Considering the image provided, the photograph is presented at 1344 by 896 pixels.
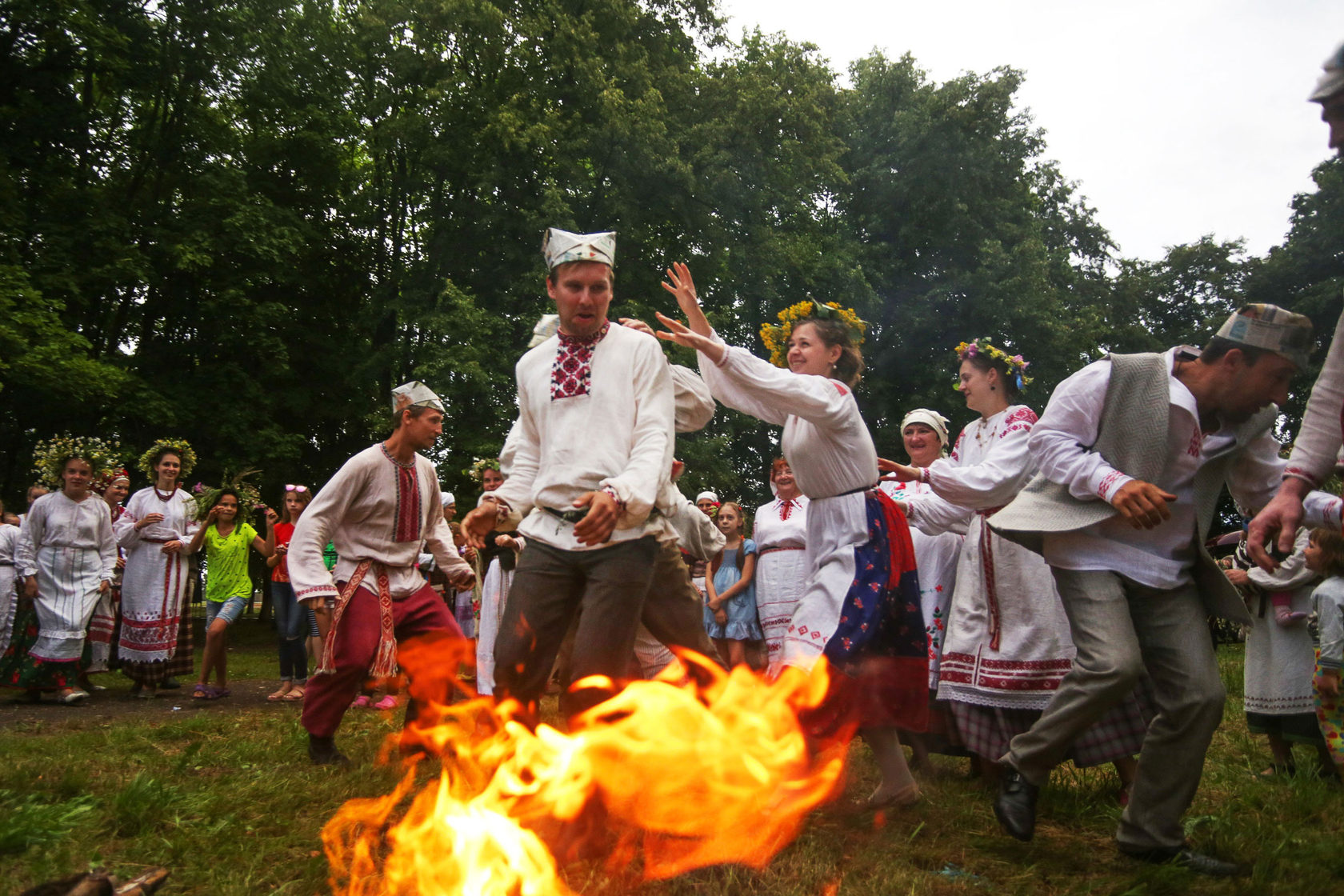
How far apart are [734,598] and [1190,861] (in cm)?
701

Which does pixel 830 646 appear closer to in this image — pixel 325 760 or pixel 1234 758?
pixel 325 760

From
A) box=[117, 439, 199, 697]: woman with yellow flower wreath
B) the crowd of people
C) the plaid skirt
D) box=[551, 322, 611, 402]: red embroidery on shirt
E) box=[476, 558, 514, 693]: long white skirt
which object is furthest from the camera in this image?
box=[117, 439, 199, 697]: woman with yellow flower wreath

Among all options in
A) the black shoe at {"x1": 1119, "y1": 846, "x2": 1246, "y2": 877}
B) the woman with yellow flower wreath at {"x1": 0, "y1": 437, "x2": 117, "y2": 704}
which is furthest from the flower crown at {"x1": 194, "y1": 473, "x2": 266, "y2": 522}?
the black shoe at {"x1": 1119, "y1": 846, "x2": 1246, "y2": 877}

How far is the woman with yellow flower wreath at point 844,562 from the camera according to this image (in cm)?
402

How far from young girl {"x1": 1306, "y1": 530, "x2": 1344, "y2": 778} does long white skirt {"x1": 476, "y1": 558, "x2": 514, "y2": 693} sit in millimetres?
5118

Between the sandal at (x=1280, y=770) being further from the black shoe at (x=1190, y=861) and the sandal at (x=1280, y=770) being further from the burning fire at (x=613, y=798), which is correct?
the burning fire at (x=613, y=798)

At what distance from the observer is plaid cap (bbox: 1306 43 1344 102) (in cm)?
302

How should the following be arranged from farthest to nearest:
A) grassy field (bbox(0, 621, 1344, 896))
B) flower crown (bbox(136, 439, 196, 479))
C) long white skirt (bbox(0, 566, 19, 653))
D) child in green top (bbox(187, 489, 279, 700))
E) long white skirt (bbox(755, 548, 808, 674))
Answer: flower crown (bbox(136, 439, 196, 479)), child in green top (bbox(187, 489, 279, 700)), long white skirt (bbox(0, 566, 19, 653)), long white skirt (bbox(755, 548, 808, 674)), grassy field (bbox(0, 621, 1344, 896))

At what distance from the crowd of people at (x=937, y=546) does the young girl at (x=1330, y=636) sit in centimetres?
1

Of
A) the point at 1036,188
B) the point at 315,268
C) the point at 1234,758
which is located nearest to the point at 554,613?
the point at 1234,758

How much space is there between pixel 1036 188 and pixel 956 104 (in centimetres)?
473

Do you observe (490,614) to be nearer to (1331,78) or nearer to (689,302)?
(689,302)

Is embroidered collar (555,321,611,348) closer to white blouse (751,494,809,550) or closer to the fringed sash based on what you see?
the fringed sash

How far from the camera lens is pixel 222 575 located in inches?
390
